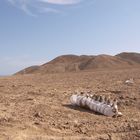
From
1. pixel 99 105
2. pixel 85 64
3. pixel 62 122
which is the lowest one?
pixel 62 122

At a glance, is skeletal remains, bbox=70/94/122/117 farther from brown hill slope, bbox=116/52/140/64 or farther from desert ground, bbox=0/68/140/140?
brown hill slope, bbox=116/52/140/64

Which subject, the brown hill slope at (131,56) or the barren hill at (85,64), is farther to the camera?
the brown hill slope at (131,56)

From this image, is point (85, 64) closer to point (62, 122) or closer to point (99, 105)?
point (99, 105)

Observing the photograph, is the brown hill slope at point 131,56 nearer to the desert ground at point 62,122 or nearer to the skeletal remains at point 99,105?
the skeletal remains at point 99,105

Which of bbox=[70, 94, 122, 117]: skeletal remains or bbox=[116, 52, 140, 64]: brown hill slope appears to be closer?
bbox=[70, 94, 122, 117]: skeletal remains

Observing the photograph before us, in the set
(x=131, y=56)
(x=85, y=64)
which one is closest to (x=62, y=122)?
(x=85, y=64)

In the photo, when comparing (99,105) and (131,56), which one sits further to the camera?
(131,56)

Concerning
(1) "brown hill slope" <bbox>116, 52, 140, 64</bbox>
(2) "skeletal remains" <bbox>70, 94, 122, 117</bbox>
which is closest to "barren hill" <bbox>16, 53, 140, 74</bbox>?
(1) "brown hill slope" <bbox>116, 52, 140, 64</bbox>

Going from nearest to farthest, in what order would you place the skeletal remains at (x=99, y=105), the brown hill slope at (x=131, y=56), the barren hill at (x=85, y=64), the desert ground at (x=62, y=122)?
1. the desert ground at (x=62, y=122)
2. the skeletal remains at (x=99, y=105)
3. the barren hill at (x=85, y=64)
4. the brown hill slope at (x=131, y=56)

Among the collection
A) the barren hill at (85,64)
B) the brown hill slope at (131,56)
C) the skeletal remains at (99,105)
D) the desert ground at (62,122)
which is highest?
the brown hill slope at (131,56)

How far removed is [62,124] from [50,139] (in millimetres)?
923

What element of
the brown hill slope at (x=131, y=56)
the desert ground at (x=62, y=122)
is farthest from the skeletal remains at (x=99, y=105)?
the brown hill slope at (x=131, y=56)

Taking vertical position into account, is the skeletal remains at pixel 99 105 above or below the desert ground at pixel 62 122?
above

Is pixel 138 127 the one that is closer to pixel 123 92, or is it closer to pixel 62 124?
pixel 62 124
